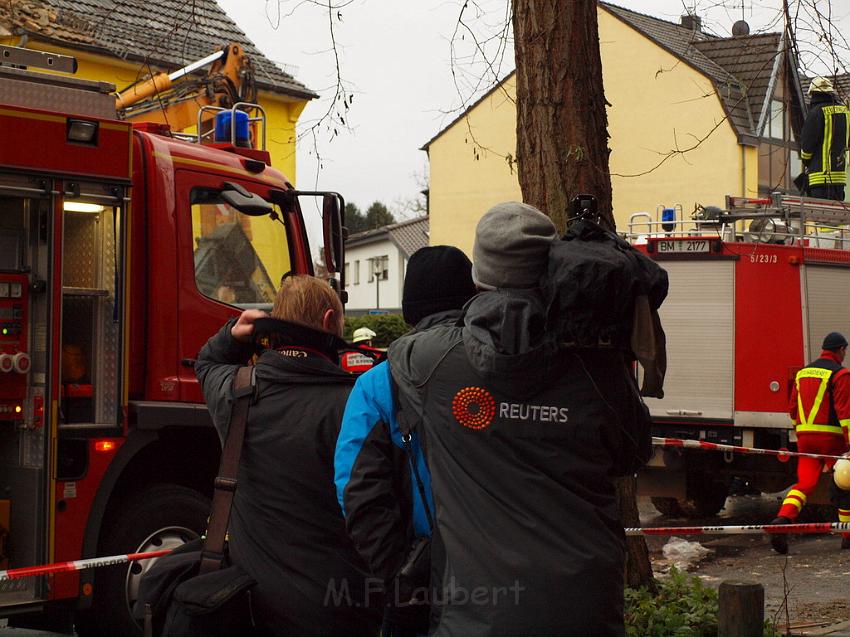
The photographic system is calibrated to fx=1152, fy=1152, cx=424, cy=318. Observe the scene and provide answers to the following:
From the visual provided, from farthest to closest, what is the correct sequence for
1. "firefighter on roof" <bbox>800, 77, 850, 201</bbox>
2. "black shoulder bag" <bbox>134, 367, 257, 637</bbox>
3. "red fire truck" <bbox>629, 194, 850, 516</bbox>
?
"firefighter on roof" <bbox>800, 77, 850, 201</bbox> → "red fire truck" <bbox>629, 194, 850, 516</bbox> → "black shoulder bag" <bbox>134, 367, 257, 637</bbox>

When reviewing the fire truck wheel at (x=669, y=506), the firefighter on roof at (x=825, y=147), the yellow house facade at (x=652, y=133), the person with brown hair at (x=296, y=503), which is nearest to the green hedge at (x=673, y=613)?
the person with brown hair at (x=296, y=503)

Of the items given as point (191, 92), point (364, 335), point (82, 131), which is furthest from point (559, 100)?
point (364, 335)

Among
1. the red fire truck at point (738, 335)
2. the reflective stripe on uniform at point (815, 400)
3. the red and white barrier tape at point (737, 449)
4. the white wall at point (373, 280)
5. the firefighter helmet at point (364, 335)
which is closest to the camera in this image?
the red and white barrier tape at point (737, 449)

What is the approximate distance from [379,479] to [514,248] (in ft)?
2.17

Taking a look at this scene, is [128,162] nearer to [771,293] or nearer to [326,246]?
[326,246]

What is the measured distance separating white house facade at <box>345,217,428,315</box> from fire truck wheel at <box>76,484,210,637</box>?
49840 millimetres

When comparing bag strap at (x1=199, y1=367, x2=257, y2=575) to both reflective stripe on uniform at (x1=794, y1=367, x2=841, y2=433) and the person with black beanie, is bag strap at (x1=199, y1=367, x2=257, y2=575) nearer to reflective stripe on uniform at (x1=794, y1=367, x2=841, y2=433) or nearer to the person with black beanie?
the person with black beanie

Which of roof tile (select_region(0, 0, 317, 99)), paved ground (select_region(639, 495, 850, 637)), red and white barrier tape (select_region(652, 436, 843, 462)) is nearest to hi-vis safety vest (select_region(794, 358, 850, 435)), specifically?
red and white barrier tape (select_region(652, 436, 843, 462))

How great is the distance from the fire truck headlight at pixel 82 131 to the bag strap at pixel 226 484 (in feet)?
8.85

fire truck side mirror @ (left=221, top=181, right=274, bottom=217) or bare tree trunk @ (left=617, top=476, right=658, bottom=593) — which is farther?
fire truck side mirror @ (left=221, top=181, right=274, bottom=217)

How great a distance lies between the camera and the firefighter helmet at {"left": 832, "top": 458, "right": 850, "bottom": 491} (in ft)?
31.0

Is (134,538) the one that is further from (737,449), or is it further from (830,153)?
(830,153)

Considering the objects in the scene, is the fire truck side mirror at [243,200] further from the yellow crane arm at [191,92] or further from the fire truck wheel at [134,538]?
the yellow crane arm at [191,92]

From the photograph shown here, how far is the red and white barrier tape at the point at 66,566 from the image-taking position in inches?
206
